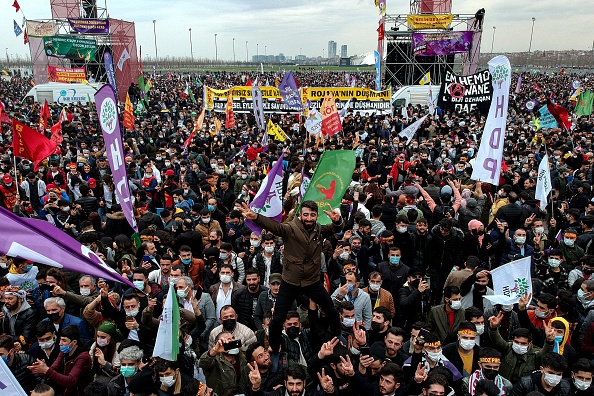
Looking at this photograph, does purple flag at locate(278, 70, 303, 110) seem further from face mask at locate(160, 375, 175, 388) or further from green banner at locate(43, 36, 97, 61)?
green banner at locate(43, 36, 97, 61)

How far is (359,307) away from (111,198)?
19.8ft

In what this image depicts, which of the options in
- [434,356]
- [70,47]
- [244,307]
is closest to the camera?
[434,356]

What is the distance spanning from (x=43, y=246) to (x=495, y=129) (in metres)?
5.51

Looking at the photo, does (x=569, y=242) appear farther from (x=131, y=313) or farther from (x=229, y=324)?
(x=131, y=313)

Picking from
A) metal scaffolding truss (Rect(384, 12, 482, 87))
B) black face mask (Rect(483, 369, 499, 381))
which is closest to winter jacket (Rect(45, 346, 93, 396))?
black face mask (Rect(483, 369, 499, 381))

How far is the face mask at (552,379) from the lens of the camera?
12.5 ft

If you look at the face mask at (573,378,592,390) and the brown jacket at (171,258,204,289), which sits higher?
the face mask at (573,378,592,390)

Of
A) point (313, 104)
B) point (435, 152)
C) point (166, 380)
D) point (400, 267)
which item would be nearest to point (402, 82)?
point (313, 104)

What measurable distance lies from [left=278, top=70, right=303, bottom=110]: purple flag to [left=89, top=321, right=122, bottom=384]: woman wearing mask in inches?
624

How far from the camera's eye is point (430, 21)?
29891 mm

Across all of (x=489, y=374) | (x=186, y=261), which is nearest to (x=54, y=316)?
(x=186, y=261)

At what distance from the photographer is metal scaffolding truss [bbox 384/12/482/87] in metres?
30.4

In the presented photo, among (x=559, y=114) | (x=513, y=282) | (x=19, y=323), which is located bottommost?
(x=19, y=323)

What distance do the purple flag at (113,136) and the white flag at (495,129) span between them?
466 centimetres
